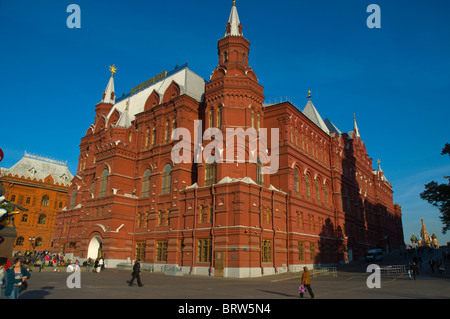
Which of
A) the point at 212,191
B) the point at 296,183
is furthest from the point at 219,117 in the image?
the point at 296,183

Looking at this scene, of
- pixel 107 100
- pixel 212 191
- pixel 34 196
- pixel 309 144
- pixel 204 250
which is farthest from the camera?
pixel 34 196

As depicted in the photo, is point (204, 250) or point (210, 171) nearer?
point (204, 250)

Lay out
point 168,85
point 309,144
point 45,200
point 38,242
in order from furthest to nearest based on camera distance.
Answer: point 45,200
point 38,242
point 309,144
point 168,85

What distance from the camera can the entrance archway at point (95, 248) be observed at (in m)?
43.4

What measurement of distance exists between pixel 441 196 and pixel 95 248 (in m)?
42.2

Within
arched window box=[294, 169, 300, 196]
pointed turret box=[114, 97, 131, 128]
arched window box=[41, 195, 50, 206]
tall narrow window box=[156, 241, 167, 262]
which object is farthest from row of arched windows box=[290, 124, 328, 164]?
arched window box=[41, 195, 50, 206]

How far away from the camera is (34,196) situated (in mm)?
70938

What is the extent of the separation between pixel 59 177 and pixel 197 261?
56957 mm

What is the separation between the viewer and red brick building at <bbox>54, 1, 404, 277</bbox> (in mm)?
34438

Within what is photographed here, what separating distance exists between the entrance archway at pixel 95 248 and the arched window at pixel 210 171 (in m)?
17.3

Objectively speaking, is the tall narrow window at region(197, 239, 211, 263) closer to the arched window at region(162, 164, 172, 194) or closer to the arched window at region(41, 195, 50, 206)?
the arched window at region(162, 164, 172, 194)

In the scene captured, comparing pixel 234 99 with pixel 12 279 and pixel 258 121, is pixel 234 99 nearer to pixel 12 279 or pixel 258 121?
pixel 258 121

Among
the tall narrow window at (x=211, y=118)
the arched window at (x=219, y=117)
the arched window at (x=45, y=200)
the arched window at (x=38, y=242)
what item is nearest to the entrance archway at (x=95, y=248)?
the tall narrow window at (x=211, y=118)
